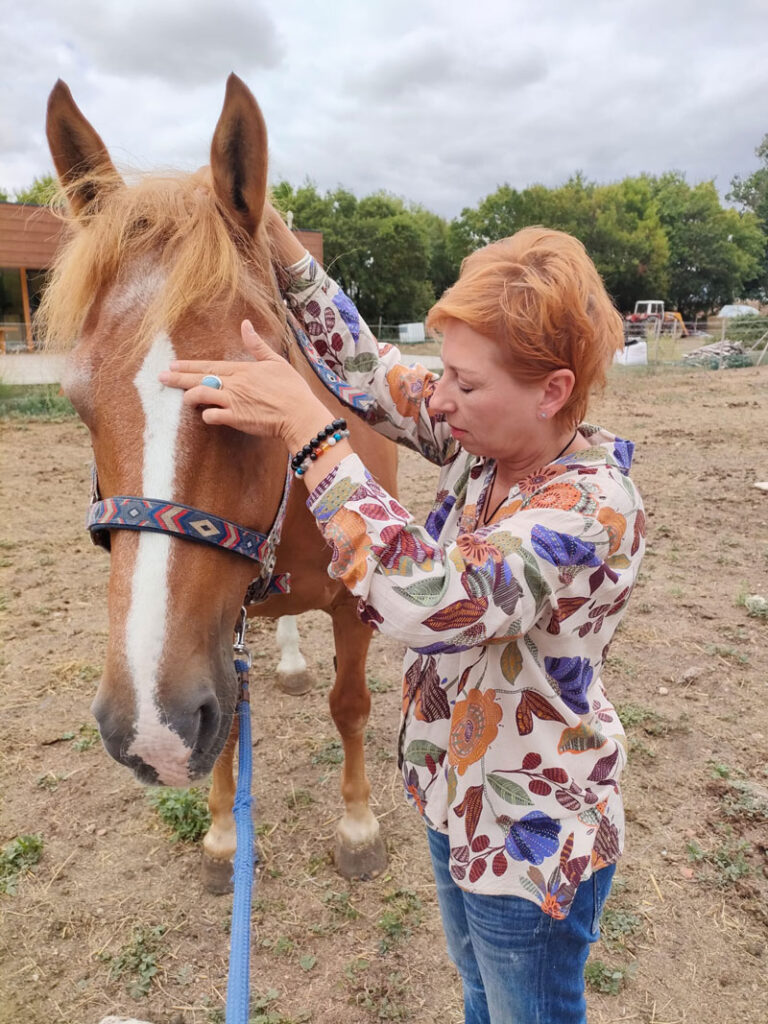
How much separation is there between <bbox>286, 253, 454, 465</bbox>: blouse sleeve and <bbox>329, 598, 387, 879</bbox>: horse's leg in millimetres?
884

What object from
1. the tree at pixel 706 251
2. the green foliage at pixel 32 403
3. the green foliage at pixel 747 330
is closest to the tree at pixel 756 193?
the tree at pixel 706 251

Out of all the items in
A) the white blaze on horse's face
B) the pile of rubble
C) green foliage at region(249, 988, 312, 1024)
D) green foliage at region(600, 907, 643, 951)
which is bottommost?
green foliage at region(249, 988, 312, 1024)

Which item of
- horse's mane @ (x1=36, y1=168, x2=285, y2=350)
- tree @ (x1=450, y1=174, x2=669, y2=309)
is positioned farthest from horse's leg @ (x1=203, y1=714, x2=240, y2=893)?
tree @ (x1=450, y1=174, x2=669, y2=309)

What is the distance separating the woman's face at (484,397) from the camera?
3.84 feet

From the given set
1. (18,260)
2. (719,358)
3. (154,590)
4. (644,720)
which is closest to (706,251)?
(719,358)

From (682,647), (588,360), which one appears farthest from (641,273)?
(588,360)

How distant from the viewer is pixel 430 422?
1.72m

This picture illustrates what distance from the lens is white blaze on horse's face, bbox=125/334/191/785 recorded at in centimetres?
109

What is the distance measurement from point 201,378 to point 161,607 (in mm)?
414

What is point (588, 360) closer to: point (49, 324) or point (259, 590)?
point (259, 590)

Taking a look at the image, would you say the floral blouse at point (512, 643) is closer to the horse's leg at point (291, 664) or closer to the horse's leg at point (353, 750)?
the horse's leg at point (353, 750)

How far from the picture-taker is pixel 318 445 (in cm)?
109

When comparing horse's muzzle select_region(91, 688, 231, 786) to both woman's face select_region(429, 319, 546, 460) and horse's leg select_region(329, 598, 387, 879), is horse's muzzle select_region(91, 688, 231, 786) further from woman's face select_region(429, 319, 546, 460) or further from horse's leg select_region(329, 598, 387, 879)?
horse's leg select_region(329, 598, 387, 879)

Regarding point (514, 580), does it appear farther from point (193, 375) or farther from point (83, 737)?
point (83, 737)
